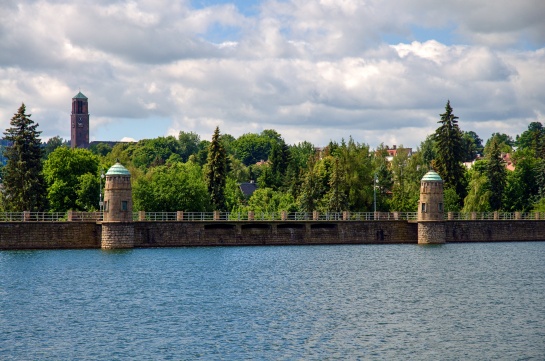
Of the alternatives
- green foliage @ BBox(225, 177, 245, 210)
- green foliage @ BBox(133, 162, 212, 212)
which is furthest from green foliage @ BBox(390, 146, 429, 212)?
green foliage @ BBox(133, 162, 212, 212)

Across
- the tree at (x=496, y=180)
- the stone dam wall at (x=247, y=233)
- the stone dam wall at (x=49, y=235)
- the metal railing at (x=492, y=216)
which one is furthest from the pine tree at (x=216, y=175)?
the tree at (x=496, y=180)

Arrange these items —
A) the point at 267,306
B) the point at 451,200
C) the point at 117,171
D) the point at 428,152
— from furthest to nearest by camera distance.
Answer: the point at 428,152, the point at 451,200, the point at 117,171, the point at 267,306

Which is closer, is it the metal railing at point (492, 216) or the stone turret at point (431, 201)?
the stone turret at point (431, 201)

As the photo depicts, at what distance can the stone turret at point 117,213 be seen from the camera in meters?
86.9

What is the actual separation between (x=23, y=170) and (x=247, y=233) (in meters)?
22.9

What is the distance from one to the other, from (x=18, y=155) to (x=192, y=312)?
48621 millimetres

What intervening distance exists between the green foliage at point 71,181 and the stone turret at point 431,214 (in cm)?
3367

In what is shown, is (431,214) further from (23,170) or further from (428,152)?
(428,152)

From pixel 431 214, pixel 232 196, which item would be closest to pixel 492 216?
pixel 431 214

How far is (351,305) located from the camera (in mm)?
57781

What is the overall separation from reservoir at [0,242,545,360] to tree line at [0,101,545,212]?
49.9 ft

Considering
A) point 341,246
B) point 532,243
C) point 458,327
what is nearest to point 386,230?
point 341,246

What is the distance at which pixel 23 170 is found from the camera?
96.5m

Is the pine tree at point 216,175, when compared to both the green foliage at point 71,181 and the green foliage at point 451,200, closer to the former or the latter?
the green foliage at point 71,181
